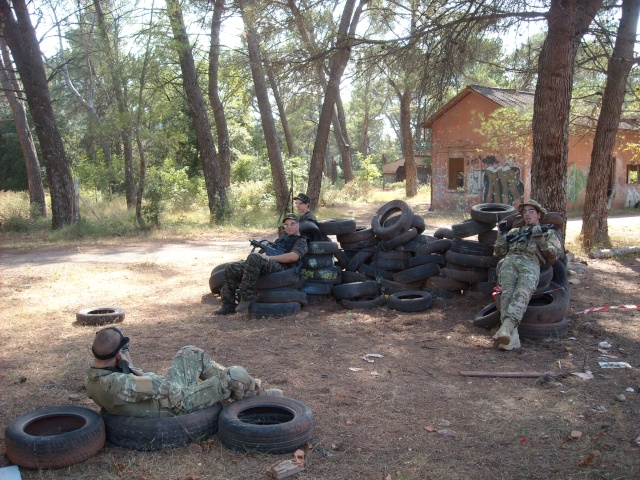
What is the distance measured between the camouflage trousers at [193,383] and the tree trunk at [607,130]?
36.1ft

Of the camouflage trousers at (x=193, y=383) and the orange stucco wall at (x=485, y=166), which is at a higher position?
the orange stucco wall at (x=485, y=166)

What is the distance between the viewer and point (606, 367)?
5938mm

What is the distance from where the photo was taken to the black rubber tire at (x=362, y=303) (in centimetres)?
858

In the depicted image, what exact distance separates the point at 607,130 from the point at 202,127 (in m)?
13.3

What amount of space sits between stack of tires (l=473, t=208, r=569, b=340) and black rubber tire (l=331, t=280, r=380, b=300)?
5.37ft

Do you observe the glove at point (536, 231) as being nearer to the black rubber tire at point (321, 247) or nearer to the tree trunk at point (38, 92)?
the black rubber tire at point (321, 247)

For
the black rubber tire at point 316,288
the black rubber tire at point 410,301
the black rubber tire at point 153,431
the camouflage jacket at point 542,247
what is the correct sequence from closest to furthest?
the black rubber tire at point 153,431
the camouflage jacket at point 542,247
the black rubber tire at point 410,301
the black rubber tire at point 316,288

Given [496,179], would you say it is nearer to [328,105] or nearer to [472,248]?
[328,105]

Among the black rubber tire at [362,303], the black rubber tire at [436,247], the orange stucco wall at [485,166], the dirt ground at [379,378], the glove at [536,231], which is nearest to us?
the dirt ground at [379,378]

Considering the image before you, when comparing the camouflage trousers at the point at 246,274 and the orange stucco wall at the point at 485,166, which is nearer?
the camouflage trousers at the point at 246,274

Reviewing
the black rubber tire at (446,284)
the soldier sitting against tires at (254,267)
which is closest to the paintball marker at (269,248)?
the soldier sitting against tires at (254,267)

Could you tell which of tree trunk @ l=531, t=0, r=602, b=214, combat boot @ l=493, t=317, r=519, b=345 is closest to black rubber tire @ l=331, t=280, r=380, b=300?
combat boot @ l=493, t=317, r=519, b=345

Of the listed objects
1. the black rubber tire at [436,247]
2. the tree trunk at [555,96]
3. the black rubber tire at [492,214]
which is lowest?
the black rubber tire at [436,247]

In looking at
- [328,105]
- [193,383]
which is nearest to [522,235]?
[193,383]
